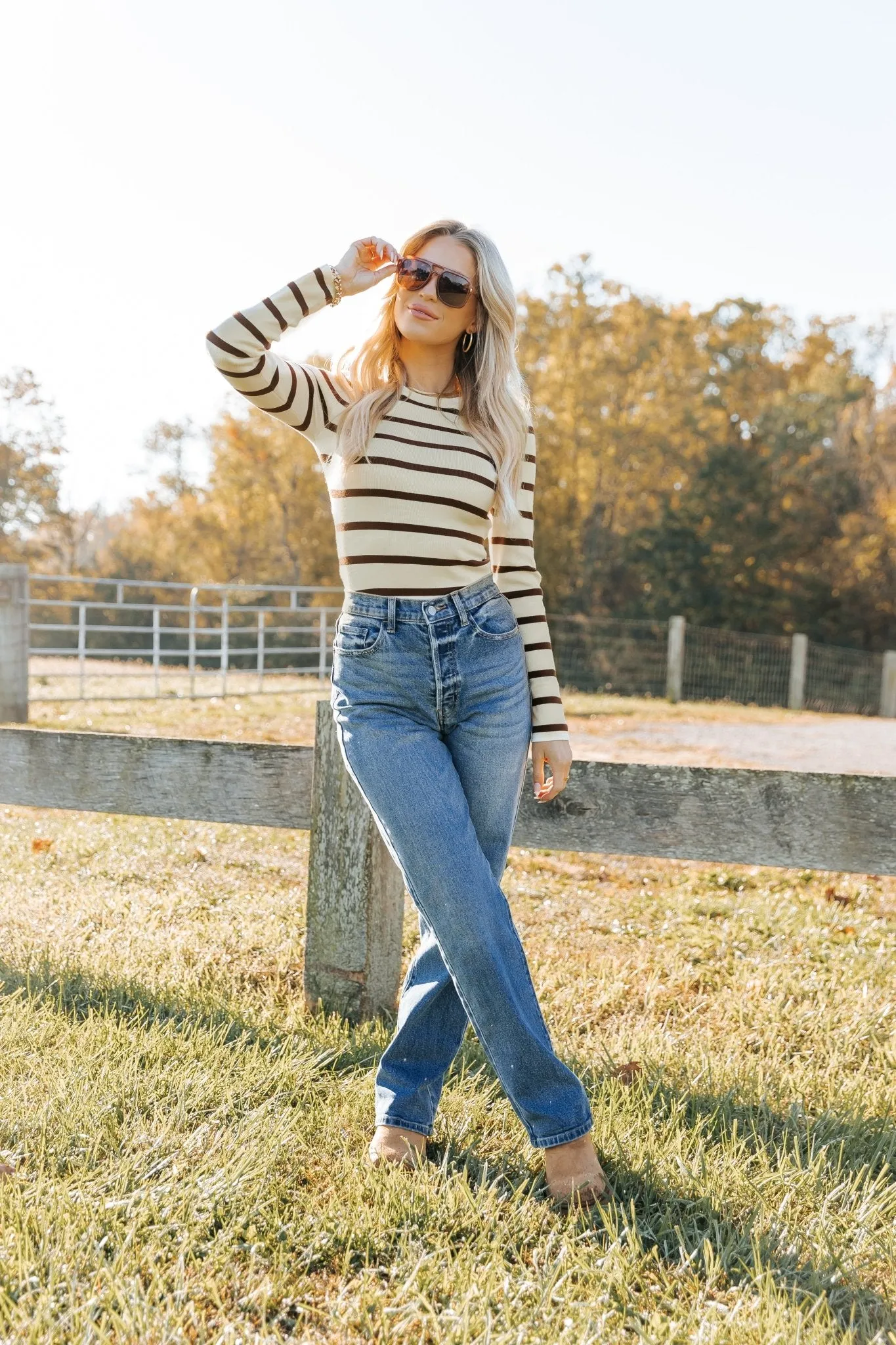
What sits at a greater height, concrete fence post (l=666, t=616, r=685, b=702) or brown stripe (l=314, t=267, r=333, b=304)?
brown stripe (l=314, t=267, r=333, b=304)

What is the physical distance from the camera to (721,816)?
2.62m

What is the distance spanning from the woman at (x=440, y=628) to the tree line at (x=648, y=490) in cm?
2159

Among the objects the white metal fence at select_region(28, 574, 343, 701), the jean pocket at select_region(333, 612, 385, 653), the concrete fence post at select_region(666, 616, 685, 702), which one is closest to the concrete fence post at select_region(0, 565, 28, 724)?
the white metal fence at select_region(28, 574, 343, 701)

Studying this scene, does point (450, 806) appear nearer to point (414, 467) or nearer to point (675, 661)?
point (414, 467)

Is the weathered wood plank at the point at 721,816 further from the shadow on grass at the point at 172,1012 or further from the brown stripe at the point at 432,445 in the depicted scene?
the brown stripe at the point at 432,445

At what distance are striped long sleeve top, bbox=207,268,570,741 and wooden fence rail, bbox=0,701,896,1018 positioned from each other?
536mm

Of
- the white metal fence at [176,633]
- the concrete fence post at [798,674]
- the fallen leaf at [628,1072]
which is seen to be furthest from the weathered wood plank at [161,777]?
the concrete fence post at [798,674]

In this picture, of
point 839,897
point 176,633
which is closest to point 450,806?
point 839,897

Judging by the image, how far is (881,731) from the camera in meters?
12.3

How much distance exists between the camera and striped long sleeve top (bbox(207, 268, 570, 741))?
6.85ft

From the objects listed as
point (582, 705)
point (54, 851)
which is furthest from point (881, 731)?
point (54, 851)

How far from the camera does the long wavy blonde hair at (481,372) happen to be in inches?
86.7

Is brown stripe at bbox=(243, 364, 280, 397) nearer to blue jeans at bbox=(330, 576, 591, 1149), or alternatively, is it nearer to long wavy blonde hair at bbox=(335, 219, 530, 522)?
long wavy blonde hair at bbox=(335, 219, 530, 522)

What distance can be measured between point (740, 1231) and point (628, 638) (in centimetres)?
1677
